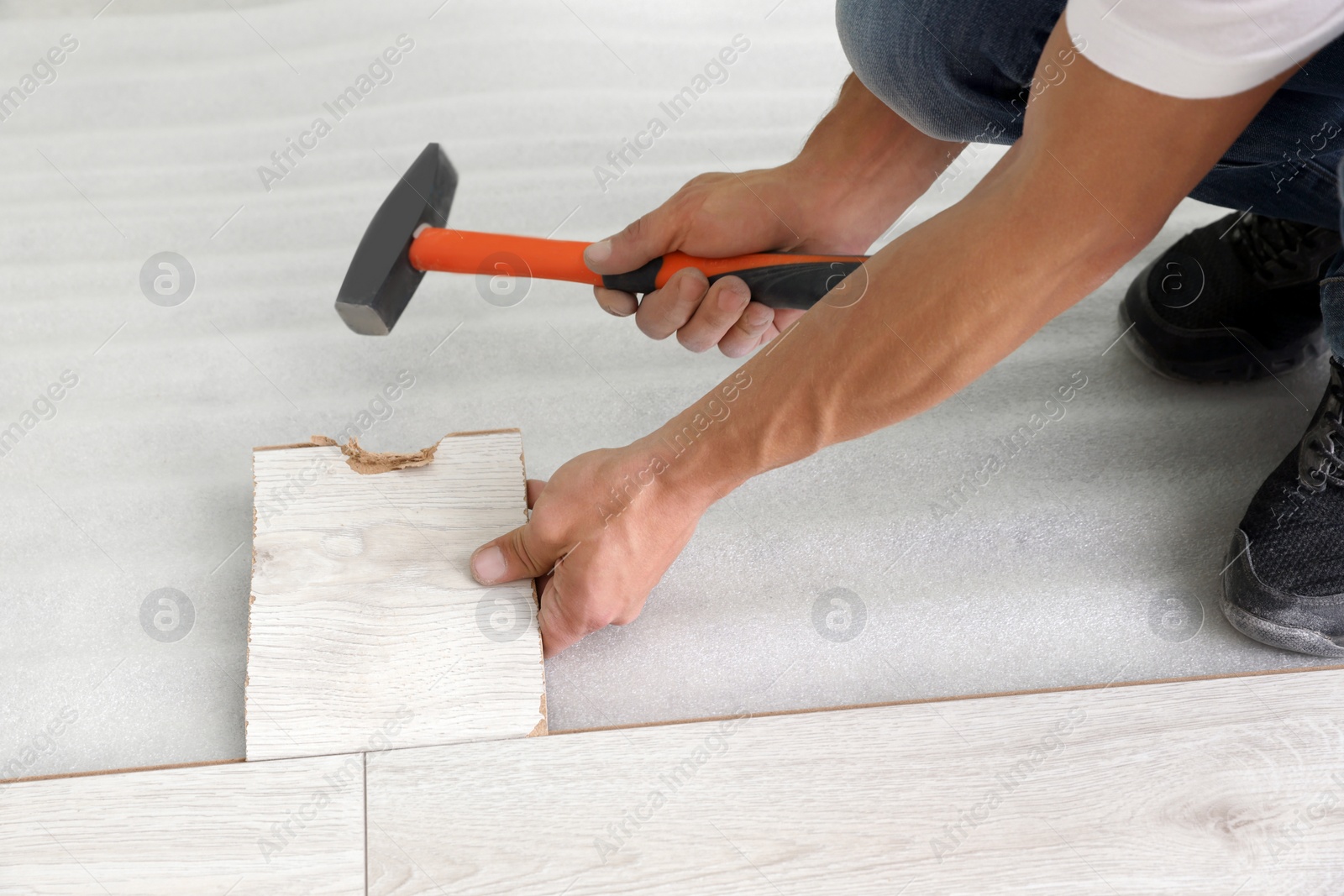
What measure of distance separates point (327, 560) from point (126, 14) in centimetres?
152

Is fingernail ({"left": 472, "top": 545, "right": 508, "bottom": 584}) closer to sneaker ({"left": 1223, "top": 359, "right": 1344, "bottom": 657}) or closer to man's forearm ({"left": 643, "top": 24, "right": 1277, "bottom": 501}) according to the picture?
man's forearm ({"left": 643, "top": 24, "right": 1277, "bottom": 501})

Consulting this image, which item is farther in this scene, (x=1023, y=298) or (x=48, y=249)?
(x=48, y=249)

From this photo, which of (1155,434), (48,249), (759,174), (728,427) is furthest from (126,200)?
(1155,434)

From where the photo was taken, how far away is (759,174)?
138cm

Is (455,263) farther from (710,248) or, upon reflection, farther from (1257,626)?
(1257,626)

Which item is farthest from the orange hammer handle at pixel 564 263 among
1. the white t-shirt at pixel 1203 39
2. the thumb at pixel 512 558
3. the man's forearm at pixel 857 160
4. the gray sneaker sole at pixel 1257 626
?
the gray sneaker sole at pixel 1257 626

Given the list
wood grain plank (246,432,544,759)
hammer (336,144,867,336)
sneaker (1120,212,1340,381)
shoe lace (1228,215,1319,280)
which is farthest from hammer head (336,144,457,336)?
shoe lace (1228,215,1319,280)

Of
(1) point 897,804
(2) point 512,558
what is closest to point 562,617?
(2) point 512,558

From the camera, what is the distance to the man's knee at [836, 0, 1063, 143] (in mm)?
1134

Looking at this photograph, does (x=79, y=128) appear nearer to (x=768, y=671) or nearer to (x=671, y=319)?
(x=671, y=319)

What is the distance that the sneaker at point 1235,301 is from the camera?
142cm

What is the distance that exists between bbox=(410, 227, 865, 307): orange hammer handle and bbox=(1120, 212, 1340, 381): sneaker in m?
0.59

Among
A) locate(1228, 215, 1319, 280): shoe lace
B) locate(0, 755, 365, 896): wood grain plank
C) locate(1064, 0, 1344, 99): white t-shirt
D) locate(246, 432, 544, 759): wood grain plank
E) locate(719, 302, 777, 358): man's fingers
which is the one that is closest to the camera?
locate(1064, 0, 1344, 99): white t-shirt

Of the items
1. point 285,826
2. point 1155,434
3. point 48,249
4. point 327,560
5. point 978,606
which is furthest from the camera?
point 48,249
